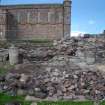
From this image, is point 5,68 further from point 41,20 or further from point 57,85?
point 41,20

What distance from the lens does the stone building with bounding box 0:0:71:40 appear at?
36.7 metres

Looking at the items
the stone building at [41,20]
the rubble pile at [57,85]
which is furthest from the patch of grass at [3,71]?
the stone building at [41,20]

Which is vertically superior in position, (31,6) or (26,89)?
(31,6)

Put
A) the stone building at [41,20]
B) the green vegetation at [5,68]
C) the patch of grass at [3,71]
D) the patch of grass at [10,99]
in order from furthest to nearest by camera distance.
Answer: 1. the stone building at [41,20]
2. the green vegetation at [5,68]
3. the patch of grass at [3,71]
4. the patch of grass at [10,99]

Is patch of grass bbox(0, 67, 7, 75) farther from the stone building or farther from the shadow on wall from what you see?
the shadow on wall

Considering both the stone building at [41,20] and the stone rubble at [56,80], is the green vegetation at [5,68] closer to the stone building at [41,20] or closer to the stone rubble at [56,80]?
the stone rubble at [56,80]

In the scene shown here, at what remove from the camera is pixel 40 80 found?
2180 cm

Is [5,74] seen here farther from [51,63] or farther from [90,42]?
[90,42]

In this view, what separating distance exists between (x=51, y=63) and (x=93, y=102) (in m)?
8.02

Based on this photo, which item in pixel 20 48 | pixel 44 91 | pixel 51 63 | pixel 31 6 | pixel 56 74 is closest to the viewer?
pixel 44 91

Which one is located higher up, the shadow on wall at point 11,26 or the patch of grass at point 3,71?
the shadow on wall at point 11,26

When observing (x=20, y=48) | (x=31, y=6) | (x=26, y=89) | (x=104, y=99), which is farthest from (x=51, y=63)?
(x=31, y=6)

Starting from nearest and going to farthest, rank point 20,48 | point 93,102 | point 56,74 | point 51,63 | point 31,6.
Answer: point 93,102 → point 56,74 → point 51,63 → point 20,48 → point 31,6

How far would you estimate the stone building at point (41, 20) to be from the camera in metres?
36.7
